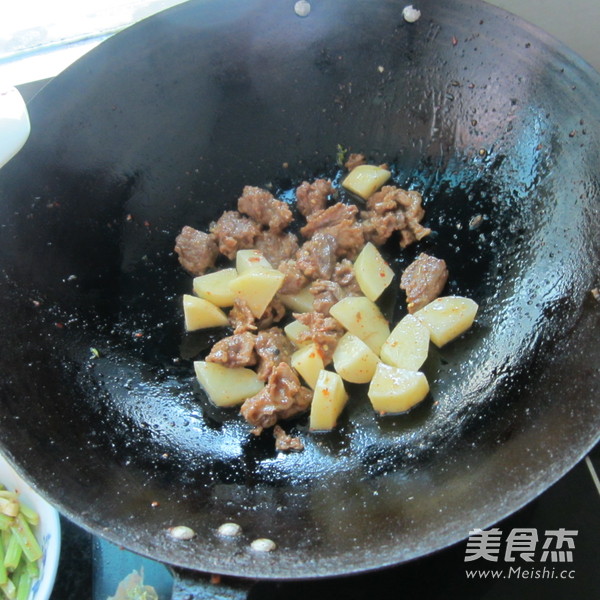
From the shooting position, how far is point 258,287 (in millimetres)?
1921

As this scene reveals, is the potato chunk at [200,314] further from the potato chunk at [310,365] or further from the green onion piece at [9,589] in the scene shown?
the green onion piece at [9,589]

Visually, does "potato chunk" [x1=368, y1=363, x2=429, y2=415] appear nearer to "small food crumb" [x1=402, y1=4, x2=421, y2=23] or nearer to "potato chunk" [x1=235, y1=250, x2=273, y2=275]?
"potato chunk" [x1=235, y1=250, x2=273, y2=275]

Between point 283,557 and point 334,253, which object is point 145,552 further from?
point 334,253

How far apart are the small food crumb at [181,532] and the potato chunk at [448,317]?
35.3 inches

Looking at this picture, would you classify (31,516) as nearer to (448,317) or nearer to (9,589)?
(9,589)

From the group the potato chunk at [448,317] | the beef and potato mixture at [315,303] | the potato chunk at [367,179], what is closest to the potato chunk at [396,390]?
the beef and potato mixture at [315,303]

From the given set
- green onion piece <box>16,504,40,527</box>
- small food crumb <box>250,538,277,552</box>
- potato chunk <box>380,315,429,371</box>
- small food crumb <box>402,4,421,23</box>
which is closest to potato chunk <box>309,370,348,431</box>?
potato chunk <box>380,315,429,371</box>

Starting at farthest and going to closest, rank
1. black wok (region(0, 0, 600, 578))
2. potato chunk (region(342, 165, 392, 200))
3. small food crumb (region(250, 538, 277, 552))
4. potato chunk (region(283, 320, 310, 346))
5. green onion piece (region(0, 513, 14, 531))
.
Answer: potato chunk (region(342, 165, 392, 200)), potato chunk (region(283, 320, 310, 346)), green onion piece (region(0, 513, 14, 531)), black wok (region(0, 0, 600, 578)), small food crumb (region(250, 538, 277, 552))

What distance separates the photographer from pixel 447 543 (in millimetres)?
1233

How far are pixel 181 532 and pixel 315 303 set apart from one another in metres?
0.82

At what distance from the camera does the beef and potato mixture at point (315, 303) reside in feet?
5.72

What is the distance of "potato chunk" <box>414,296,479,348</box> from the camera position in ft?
5.96

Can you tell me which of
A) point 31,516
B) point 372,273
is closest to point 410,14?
point 372,273

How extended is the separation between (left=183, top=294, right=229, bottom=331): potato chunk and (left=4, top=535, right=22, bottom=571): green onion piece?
785mm
